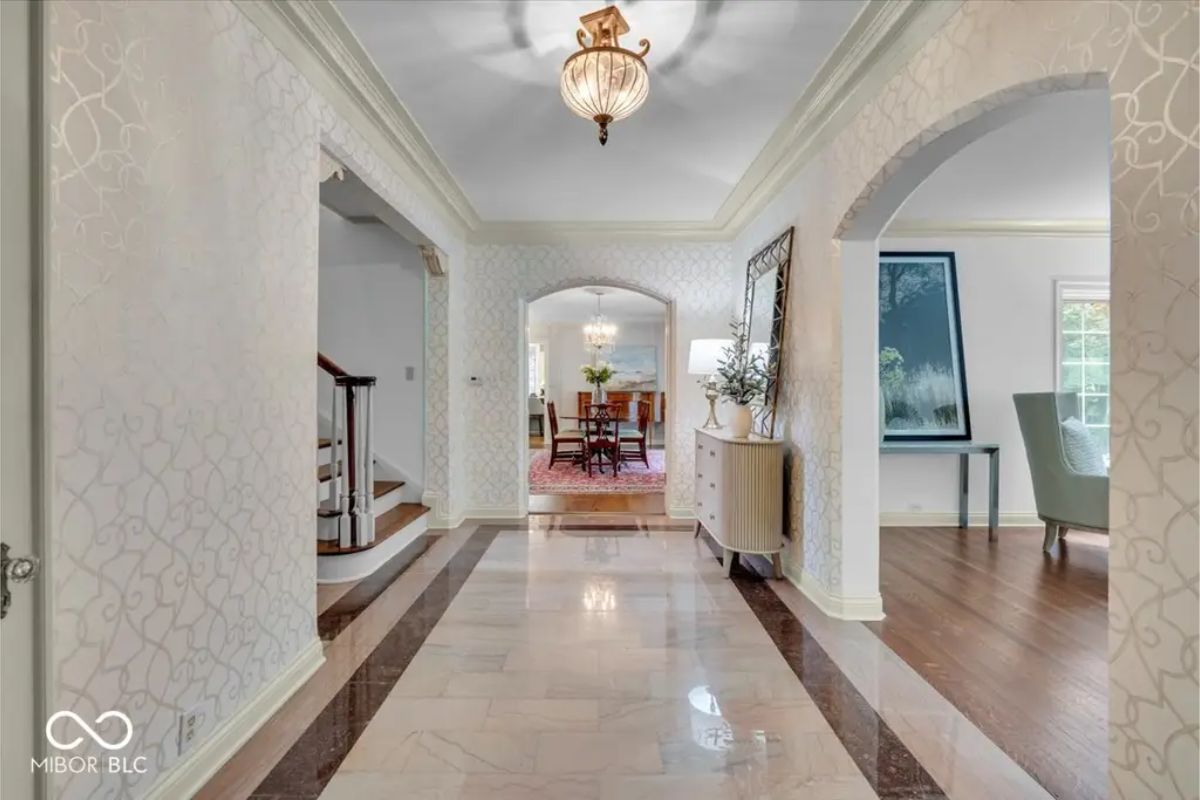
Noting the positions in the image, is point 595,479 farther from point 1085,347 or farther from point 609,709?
point 1085,347

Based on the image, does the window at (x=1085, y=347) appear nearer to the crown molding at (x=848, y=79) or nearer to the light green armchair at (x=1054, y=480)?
the light green armchair at (x=1054, y=480)

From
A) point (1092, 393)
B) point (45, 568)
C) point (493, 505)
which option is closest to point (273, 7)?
point (45, 568)

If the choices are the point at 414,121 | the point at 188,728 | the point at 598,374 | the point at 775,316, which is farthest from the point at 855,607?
the point at 598,374

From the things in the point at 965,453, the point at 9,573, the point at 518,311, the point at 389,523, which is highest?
the point at 518,311

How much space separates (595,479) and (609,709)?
4.95m

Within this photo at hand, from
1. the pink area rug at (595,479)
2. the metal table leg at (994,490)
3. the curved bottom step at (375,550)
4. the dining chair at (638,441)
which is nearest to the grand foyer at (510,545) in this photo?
the curved bottom step at (375,550)

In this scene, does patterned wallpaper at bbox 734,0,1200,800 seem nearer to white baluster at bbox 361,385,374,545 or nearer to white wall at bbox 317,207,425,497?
white baluster at bbox 361,385,374,545

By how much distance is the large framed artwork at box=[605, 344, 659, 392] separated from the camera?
37.4 feet

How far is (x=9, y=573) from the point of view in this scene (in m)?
1.06

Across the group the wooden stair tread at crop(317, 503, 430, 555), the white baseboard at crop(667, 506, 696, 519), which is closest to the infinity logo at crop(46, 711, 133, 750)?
the wooden stair tread at crop(317, 503, 430, 555)

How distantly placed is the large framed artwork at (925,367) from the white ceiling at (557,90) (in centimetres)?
199

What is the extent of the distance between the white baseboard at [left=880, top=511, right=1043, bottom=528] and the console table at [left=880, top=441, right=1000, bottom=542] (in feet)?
0.30

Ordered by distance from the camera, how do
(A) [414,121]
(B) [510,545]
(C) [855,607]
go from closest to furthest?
(C) [855,607], (A) [414,121], (B) [510,545]

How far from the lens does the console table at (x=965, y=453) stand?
4449 mm
